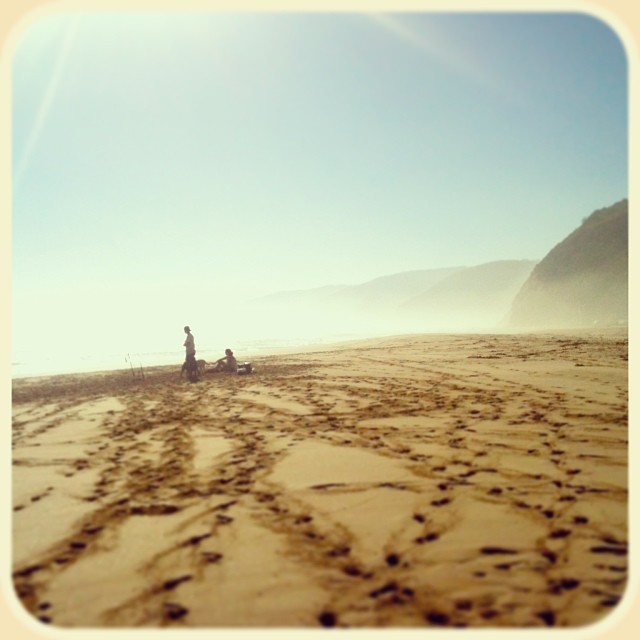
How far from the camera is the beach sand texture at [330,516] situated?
243cm

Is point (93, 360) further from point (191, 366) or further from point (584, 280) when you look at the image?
point (584, 280)

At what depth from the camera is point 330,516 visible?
11.1 ft

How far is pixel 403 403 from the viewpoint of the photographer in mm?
7520

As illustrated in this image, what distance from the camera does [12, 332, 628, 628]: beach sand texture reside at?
2434 millimetres

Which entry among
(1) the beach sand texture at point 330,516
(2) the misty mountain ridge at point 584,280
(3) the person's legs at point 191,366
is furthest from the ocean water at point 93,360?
(2) the misty mountain ridge at point 584,280

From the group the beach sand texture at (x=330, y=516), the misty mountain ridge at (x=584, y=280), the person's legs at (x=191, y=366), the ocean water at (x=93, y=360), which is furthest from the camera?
the misty mountain ridge at (x=584, y=280)

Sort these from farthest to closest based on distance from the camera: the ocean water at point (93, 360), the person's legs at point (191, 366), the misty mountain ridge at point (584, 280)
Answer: the misty mountain ridge at point (584, 280), the ocean water at point (93, 360), the person's legs at point (191, 366)

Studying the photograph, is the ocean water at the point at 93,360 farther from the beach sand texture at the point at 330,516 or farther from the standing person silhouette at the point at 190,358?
Result: the beach sand texture at the point at 330,516

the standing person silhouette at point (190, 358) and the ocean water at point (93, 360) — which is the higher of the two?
the standing person silhouette at point (190, 358)

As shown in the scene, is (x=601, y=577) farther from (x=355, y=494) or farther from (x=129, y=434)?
(x=129, y=434)

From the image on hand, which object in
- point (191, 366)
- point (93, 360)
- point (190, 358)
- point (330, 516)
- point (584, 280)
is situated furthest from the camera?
point (584, 280)

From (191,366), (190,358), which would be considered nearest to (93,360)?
(191,366)

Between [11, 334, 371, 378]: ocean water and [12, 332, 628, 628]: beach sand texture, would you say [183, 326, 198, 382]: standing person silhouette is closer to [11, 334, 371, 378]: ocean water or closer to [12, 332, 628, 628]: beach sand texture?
[11, 334, 371, 378]: ocean water

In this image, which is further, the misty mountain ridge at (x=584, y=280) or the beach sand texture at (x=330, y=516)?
the misty mountain ridge at (x=584, y=280)
